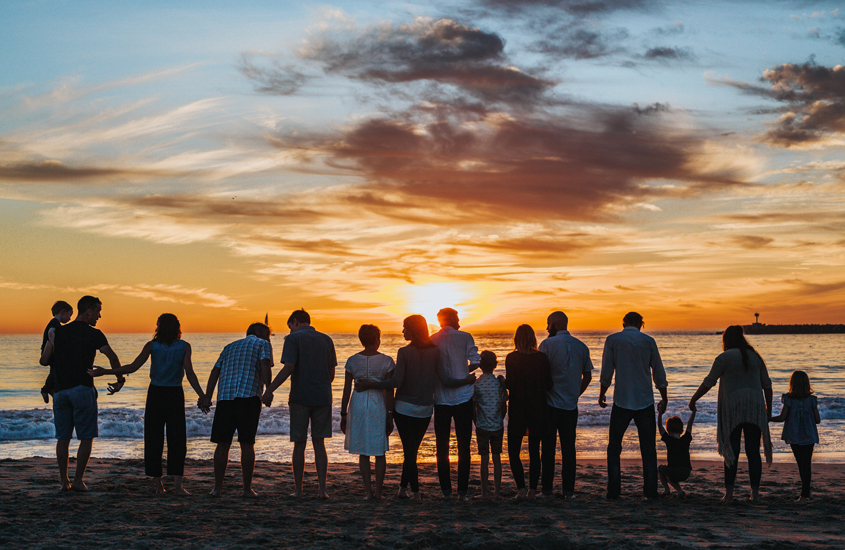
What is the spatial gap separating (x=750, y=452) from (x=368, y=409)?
13.6 ft

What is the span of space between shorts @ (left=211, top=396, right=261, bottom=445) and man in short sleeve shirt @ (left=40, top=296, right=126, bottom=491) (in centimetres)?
109

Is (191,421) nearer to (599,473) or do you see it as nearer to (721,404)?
(599,473)

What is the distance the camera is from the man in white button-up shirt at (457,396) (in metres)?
6.46

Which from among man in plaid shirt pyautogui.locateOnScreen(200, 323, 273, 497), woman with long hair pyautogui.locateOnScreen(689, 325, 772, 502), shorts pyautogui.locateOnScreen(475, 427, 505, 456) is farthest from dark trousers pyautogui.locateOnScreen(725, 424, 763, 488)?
man in plaid shirt pyautogui.locateOnScreen(200, 323, 273, 497)

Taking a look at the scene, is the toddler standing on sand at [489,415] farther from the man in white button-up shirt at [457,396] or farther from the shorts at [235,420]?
the shorts at [235,420]

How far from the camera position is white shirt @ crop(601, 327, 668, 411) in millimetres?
6531

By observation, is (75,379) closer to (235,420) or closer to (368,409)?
(235,420)

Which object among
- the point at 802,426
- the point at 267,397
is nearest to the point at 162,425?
the point at 267,397

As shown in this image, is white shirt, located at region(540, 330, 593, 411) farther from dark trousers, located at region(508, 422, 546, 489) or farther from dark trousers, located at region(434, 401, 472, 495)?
dark trousers, located at region(434, 401, 472, 495)

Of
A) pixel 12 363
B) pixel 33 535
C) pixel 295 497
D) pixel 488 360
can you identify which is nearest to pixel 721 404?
pixel 488 360

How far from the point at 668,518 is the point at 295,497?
3.84m

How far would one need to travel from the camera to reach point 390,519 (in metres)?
5.50

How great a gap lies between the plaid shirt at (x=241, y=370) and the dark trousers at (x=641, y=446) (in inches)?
152

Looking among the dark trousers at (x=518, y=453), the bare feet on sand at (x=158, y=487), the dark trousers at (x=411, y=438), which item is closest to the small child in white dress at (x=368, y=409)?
the dark trousers at (x=411, y=438)
